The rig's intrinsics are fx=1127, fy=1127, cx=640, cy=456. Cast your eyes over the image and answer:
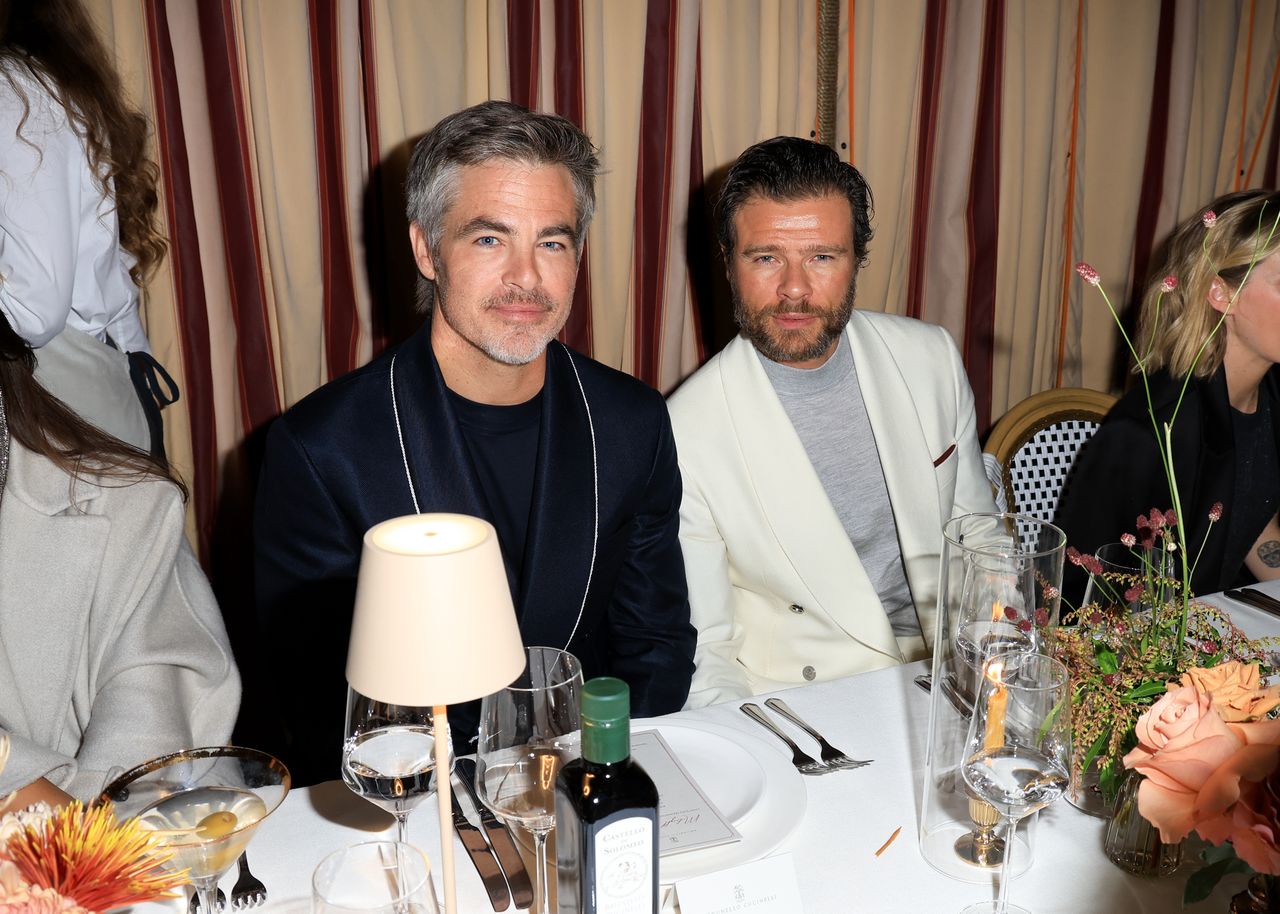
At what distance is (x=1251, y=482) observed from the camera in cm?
226

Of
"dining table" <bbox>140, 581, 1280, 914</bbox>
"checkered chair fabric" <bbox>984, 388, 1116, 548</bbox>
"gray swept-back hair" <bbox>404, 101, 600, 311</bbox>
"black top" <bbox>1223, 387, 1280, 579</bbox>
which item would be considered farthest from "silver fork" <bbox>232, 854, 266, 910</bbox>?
"black top" <bbox>1223, 387, 1280, 579</bbox>

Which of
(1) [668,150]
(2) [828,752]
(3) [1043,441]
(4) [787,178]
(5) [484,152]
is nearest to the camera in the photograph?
(2) [828,752]

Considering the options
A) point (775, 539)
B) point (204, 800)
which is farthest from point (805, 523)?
point (204, 800)

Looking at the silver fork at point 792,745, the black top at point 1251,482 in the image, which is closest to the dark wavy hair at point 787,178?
the black top at point 1251,482

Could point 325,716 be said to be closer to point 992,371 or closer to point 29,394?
point 29,394

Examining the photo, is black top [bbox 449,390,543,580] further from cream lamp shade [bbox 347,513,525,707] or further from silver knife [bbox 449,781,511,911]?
cream lamp shade [bbox 347,513,525,707]

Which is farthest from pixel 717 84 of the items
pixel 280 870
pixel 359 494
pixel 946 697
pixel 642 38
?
pixel 280 870

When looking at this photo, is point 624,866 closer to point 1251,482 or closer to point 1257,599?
point 1257,599

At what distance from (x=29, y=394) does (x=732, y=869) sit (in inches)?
42.9

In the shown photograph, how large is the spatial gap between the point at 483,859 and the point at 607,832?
0.90ft

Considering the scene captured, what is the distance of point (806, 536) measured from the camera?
1949 mm

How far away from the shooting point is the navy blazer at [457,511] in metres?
1.71

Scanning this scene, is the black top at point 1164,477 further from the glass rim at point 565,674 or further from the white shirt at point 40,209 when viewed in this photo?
the white shirt at point 40,209

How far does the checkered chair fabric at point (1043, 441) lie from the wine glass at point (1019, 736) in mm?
1438
